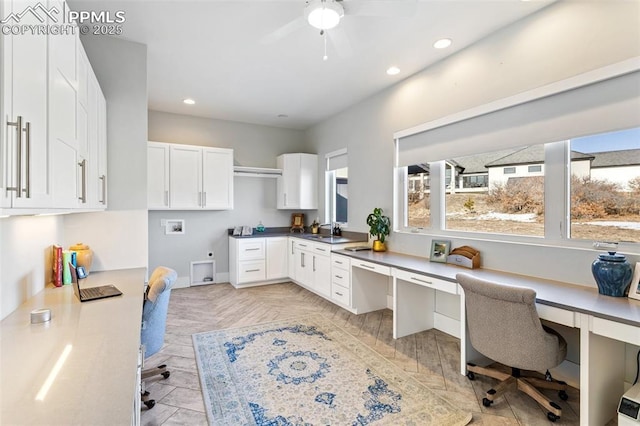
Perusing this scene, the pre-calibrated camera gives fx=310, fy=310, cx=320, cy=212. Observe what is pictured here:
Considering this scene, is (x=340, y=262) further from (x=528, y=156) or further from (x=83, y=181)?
(x=83, y=181)

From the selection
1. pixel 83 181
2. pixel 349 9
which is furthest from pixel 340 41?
pixel 83 181

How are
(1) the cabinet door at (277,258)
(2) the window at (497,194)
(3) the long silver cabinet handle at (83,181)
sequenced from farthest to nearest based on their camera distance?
(1) the cabinet door at (277,258), (2) the window at (497,194), (3) the long silver cabinet handle at (83,181)

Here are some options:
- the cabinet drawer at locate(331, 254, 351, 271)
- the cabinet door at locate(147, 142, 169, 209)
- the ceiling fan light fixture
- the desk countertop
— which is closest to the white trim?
the desk countertop

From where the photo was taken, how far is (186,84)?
4.01 metres

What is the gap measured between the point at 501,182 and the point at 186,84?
387cm

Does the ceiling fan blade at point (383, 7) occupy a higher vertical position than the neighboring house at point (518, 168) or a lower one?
higher

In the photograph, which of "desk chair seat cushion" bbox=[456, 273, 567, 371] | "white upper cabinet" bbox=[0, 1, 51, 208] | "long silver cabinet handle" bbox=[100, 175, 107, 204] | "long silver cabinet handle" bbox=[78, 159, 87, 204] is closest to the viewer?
"white upper cabinet" bbox=[0, 1, 51, 208]

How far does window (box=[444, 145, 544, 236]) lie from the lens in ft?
8.87

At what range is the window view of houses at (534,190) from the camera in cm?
218

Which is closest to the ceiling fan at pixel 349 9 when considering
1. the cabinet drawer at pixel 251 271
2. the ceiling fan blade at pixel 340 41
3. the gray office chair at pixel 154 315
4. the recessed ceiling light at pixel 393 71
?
the ceiling fan blade at pixel 340 41

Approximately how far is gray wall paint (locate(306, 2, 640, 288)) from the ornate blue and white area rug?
4.31ft

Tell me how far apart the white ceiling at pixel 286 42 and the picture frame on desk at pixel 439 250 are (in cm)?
197

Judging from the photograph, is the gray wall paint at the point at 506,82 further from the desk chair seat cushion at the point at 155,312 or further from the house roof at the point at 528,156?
the desk chair seat cushion at the point at 155,312

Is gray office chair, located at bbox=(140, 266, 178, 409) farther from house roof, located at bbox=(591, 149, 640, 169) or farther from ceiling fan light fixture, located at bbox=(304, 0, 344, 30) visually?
house roof, located at bbox=(591, 149, 640, 169)
